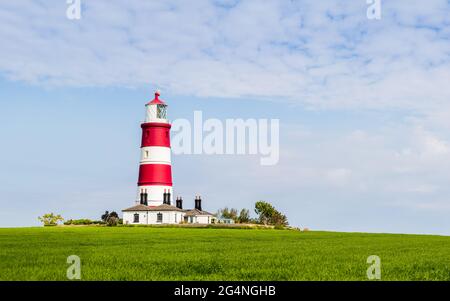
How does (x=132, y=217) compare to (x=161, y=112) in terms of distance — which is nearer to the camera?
(x=132, y=217)

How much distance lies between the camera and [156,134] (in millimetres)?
76250

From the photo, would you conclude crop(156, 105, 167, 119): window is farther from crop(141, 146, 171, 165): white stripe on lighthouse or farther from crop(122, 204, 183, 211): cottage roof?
crop(122, 204, 183, 211): cottage roof

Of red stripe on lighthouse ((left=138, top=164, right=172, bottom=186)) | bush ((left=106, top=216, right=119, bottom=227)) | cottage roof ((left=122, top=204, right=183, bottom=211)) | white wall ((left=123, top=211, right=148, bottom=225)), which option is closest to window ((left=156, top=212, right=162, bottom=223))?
cottage roof ((left=122, top=204, right=183, bottom=211))

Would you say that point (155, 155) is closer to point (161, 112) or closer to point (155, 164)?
point (155, 164)

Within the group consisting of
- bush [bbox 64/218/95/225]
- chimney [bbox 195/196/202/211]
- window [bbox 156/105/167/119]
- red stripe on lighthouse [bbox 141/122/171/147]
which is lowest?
bush [bbox 64/218/95/225]

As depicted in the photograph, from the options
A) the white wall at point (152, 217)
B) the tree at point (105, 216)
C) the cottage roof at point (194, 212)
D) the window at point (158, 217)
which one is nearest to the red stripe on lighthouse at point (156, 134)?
the white wall at point (152, 217)

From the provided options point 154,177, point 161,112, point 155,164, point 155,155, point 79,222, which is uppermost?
point 161,112

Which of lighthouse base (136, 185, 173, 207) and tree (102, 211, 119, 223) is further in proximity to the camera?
tree (102, 211, 119, 223)

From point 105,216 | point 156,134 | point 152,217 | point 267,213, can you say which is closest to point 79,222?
point 105,216

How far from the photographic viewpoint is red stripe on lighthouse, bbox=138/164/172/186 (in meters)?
75.2

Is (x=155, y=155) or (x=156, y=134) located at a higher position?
(x=156, y=134)

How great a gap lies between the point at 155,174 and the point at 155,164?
1.31m
